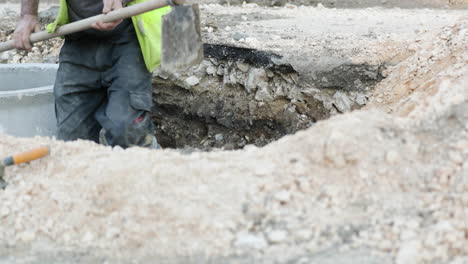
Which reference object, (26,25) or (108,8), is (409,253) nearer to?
(108,8)

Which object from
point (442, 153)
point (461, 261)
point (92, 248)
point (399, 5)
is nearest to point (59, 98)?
point (92, 248)

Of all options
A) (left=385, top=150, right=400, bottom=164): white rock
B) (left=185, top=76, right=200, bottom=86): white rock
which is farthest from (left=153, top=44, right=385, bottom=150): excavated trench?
(left=385, top=150, right=400, bottom=164): white rock

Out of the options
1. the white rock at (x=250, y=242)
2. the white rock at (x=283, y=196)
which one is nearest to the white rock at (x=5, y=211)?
the white rock at (x=250, y=242)

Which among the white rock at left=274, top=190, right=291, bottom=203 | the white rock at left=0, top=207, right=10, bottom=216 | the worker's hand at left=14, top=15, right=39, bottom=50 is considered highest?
the white rock at left=274, top=190, right=291, bottom=203

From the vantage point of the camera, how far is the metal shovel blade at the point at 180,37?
2637mm

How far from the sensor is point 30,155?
85.4 inches

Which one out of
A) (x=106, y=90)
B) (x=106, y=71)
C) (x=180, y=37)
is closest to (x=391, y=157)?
(x=180, y=37)

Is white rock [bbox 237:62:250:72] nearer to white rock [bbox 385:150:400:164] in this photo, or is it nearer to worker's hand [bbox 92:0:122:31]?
worker's hand [bbox 92:0:122:31]

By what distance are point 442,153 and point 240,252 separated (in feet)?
2.47

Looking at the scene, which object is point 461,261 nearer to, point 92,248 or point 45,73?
point 92,248

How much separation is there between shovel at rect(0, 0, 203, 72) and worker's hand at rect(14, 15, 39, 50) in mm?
484

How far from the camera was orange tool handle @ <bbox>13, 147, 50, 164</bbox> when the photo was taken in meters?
2.16

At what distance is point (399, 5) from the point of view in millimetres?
6676

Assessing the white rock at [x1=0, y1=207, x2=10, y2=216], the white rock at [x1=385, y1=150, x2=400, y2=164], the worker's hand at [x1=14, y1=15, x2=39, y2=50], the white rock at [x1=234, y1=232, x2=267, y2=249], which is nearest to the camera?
the white rock at [x1=234, y1=232, x2=267, y2=249]
